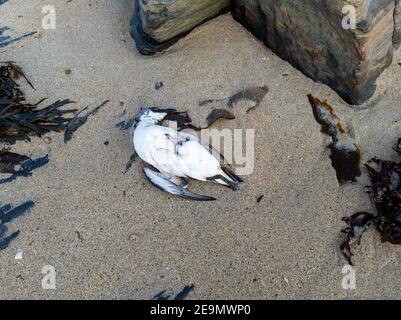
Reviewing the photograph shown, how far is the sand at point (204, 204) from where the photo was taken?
7.41ft

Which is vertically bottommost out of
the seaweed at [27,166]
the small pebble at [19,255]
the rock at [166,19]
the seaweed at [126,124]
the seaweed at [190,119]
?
the small pebble at [19,255]

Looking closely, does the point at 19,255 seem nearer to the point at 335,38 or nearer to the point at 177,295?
the point at 177,295

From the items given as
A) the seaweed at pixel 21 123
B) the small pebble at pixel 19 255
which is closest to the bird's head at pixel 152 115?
the seaweed at pixel 21 123

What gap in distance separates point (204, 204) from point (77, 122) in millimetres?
964

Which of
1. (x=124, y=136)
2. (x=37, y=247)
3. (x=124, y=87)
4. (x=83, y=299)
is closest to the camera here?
(x=83, y=299)

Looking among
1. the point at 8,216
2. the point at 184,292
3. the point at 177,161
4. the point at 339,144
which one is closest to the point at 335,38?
the point at 339,144

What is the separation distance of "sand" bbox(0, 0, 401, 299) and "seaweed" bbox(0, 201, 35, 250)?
0.12 ft

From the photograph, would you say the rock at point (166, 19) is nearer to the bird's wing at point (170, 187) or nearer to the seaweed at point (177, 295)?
the bird's wing at point (170, 187)

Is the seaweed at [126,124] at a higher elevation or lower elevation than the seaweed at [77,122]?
higher

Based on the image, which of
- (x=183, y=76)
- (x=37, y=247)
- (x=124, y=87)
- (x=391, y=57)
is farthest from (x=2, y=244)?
(x=391, y=57)

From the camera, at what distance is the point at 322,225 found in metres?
2.35

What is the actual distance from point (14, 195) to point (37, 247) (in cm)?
36

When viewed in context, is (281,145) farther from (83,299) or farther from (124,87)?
(83,299)

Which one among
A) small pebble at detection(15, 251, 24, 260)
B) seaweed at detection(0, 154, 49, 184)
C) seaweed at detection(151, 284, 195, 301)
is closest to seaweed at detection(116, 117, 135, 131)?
seaweed at detection(0, 154, 49, 184)
